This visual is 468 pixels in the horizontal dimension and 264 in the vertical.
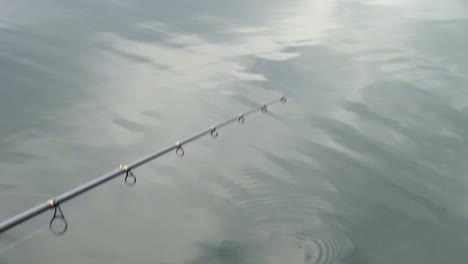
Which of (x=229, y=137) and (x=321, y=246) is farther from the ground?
(x=229, y=137)

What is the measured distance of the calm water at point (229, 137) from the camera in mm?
8008

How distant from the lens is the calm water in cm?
801

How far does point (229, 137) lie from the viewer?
35.8ft

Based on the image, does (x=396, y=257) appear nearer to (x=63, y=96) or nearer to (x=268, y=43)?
(x=63, y=96)

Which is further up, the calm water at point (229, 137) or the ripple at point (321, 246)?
the calm water at point (229, 137)

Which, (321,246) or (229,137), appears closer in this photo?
(321,246)

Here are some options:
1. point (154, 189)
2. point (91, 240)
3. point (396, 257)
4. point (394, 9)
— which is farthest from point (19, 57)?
point (394, 9)

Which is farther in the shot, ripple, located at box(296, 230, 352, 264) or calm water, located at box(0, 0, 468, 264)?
calm water, located at box(0, 0, 468, 264)

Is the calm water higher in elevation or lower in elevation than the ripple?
higher

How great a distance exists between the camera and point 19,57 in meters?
13.3

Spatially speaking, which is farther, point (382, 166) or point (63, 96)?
point (63, 96)

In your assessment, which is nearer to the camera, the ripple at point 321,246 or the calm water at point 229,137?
the ripple at point 321,246

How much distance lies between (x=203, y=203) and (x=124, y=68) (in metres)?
6.67

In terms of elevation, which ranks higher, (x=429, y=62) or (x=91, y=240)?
(x=429, y=62)
